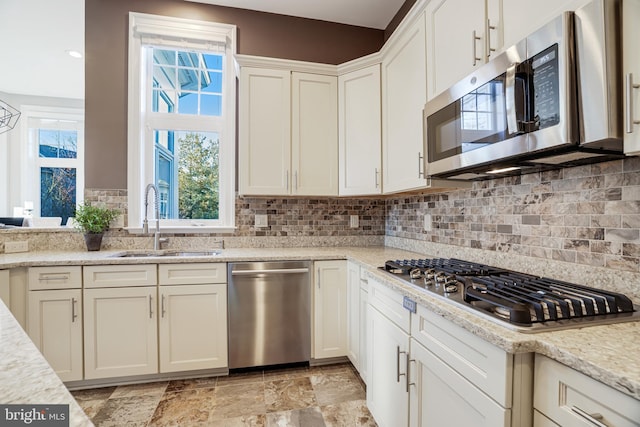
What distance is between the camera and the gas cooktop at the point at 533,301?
872 mm

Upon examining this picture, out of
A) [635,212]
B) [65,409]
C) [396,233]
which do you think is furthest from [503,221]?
[65,409]

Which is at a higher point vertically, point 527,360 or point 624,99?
point 624,99

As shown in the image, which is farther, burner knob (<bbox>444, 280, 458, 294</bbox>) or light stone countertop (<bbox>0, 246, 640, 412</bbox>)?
burner knob (<bbox>444, 280, 458, 294</bbox>)

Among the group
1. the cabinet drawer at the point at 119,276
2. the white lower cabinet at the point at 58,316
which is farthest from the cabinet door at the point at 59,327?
the cabinet drawer at the point at 119,276

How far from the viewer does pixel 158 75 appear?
2814mm

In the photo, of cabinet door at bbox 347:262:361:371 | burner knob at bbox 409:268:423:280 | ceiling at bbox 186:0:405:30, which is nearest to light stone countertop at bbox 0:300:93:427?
burner knob at bbox 409:268:423:280

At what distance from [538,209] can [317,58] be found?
7.70ft

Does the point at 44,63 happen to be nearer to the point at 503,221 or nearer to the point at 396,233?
the point at 396,233

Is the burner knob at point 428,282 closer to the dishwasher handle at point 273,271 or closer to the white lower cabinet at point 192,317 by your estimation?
the dishwasher handle at point 273,271

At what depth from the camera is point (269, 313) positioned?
90.2 inches

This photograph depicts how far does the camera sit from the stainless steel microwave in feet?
2.82

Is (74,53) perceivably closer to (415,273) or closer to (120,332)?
(120,332)

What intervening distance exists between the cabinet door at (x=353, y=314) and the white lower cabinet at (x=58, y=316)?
Answer: 179 centimetres

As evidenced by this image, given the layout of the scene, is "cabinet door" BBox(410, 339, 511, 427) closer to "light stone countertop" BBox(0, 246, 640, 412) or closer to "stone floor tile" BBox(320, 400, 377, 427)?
"light stone countertop" BBox(0, 246, 640, 412)
